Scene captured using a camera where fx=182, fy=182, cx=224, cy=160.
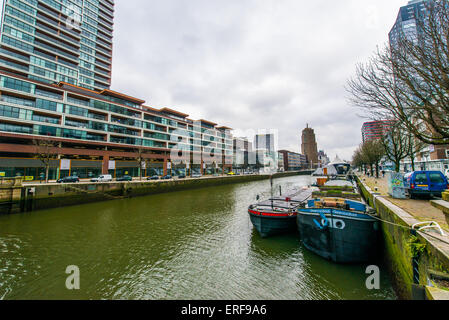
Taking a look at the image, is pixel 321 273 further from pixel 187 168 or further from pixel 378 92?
pixel 187 168

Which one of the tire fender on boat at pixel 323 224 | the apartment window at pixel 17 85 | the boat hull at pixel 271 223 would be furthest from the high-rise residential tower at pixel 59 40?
the tire fender on boat at pixel 323 224

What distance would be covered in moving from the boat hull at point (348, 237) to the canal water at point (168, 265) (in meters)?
0.50

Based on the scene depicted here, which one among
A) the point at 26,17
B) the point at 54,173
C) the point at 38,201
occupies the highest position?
the point at 26,17

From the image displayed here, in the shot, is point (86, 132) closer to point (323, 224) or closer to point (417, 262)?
point (323, 224)

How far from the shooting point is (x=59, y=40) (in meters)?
49.0

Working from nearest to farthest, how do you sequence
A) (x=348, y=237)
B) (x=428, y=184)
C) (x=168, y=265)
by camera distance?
1. (x=348, y=237)
2. (x=168, y=265)
3. (x=428, y=184)

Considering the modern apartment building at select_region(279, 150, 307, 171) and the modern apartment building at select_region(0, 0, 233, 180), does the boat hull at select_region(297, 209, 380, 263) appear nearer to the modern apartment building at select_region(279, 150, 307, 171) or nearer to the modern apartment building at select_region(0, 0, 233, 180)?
the modern apartment building at select_region(0, 0, 233, 180)

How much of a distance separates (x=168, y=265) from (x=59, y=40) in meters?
69.0

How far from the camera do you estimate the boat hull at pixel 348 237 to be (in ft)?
25.2

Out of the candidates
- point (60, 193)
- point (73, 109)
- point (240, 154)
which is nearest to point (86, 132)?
point (73, 109)

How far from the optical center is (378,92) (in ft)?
28.2

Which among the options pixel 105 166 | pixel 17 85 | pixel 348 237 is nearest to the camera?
pixel 348 237

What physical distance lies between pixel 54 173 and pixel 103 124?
48.1 feet
